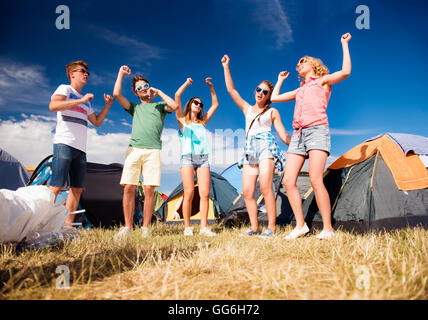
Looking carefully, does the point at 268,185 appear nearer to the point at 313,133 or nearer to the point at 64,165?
the point at 313,133

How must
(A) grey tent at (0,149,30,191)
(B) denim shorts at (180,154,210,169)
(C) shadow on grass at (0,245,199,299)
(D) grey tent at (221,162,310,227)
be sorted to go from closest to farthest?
1. (C) shadow on grass at (0,245,199,299)
2. (B) denim shorts at (180,154,210,169)
3. (D) grey tent at (221,162,310,227)
4. (A) grey tent at (0,149,30,191)

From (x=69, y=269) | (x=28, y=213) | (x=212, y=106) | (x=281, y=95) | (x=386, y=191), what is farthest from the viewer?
(x=212, y=106)

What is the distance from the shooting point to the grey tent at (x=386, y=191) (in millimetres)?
3268

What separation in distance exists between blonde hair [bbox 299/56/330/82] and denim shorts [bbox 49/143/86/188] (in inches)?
131

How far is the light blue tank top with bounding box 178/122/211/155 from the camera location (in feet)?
13.0

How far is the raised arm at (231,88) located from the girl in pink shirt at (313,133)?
78 centimetres

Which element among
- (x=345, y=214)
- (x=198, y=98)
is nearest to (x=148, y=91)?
(x=198, y=98)

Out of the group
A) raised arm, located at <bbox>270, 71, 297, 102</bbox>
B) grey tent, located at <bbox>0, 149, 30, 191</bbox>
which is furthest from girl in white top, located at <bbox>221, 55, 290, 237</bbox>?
grey tent, located at <bbox>0, 149, 30, 191</bbox>

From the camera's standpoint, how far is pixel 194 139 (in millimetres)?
4008

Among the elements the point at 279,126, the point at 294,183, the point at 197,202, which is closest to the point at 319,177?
the point at 294,183

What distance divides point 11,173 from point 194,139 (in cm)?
729

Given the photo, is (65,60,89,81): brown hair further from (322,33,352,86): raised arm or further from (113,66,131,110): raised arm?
(322,33,352,86): raised arm

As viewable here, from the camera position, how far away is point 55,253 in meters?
2.20
